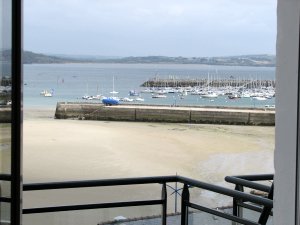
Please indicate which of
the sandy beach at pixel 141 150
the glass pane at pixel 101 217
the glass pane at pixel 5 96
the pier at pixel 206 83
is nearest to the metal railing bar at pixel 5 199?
the glass pane at pixel 5 96

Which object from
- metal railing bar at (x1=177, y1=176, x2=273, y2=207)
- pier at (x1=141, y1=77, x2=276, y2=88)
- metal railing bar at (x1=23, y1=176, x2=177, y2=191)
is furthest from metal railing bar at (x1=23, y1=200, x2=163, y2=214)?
pier at (x1=141, y1=77, x2=276, y2=88)

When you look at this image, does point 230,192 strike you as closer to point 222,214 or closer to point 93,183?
point 222,214

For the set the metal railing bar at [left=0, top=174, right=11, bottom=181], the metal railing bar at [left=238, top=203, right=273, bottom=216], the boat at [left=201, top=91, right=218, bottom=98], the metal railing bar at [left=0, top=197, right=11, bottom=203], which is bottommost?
the boat at [left=201, top=91, right=218, bottom=98]

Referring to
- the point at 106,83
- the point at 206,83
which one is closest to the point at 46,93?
the point at 106,83

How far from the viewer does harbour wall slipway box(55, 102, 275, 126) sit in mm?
34031

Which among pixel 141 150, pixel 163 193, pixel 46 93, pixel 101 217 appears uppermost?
pixel 163 193

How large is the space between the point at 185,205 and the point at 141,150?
20778mm

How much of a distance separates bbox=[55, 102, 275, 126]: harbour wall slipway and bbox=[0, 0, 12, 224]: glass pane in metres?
33.4

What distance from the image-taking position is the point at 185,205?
262 cm

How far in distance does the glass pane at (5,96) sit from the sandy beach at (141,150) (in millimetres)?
13088

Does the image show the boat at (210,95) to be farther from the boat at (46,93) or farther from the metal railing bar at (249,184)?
the metal railing bar at (249,184)

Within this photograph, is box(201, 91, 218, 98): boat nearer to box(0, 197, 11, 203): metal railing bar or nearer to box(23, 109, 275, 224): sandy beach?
box(23, 109, 275, 224): sandy beach

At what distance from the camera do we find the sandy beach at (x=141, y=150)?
60.2ft

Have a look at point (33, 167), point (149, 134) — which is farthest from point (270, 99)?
point (33, 167)
